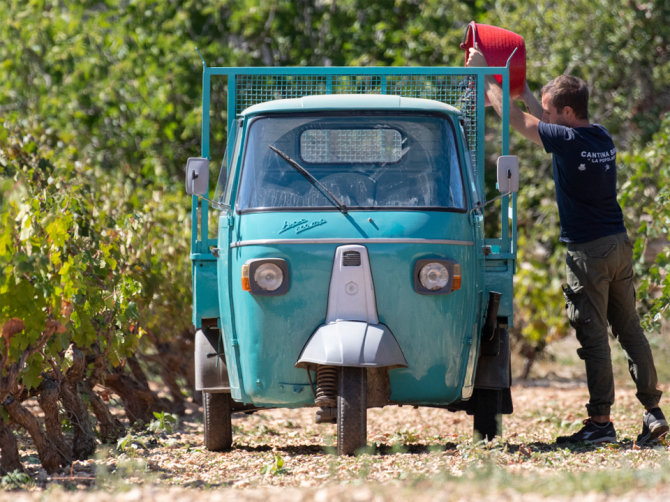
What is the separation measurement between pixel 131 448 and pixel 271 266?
1.51 metres

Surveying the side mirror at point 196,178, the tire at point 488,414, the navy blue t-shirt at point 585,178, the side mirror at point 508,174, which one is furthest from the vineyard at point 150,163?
the side mirror at point 508,174

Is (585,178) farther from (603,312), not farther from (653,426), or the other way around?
(653,426)

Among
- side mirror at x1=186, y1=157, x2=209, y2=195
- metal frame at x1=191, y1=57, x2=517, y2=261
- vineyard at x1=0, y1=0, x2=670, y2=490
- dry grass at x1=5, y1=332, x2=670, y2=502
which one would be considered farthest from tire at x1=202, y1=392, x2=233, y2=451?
side mirror at x1=186, y1=157, x2=209, y2=195

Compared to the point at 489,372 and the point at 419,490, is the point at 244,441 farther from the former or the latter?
the point at 419,490

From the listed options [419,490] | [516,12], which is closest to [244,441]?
[419,490]

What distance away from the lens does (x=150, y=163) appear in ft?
38.6

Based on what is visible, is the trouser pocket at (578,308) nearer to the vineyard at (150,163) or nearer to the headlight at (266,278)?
the vineyard at (150,163)

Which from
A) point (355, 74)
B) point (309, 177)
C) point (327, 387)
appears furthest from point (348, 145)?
point (327, 387)

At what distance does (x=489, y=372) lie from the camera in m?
5.09

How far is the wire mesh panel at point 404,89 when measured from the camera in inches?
220

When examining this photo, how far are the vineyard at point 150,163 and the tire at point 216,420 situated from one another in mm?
654

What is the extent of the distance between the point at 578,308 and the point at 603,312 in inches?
6.0

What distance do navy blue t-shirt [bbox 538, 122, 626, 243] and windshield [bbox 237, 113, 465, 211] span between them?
745 mm

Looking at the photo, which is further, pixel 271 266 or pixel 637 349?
pixel 637 349
